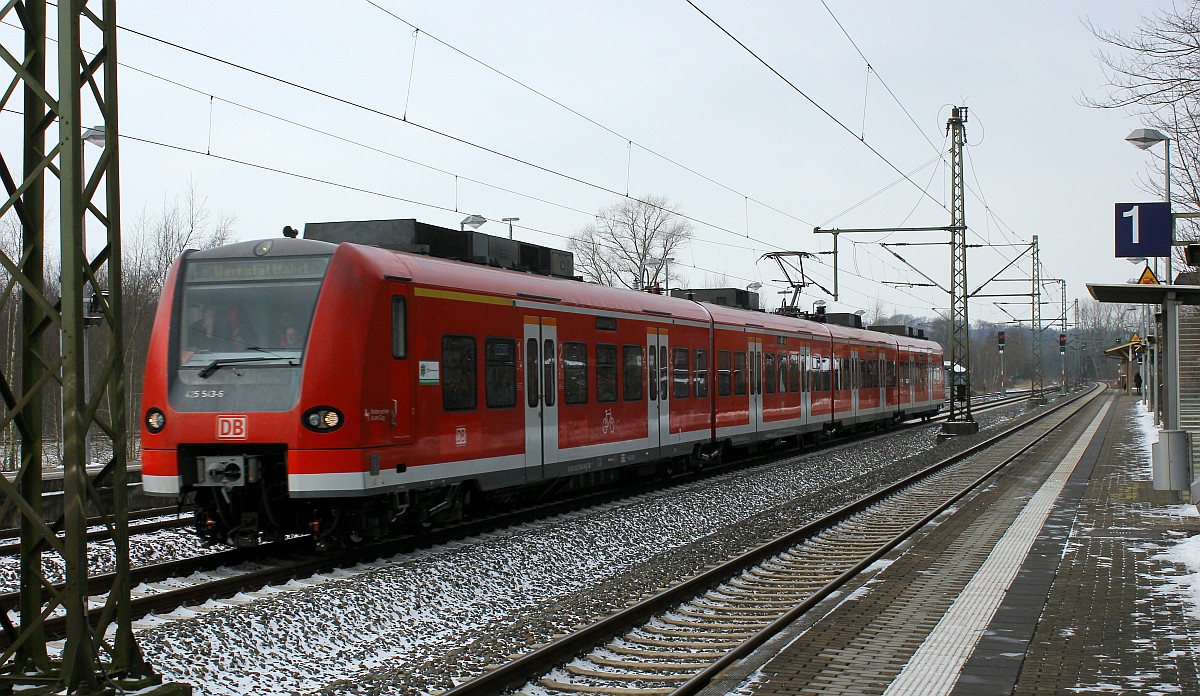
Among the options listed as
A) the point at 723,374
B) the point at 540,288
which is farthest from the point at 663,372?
the point at 540,288

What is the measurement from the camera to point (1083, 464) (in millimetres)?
22672

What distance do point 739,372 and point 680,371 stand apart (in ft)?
11.0

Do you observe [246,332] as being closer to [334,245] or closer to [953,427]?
[334,245]

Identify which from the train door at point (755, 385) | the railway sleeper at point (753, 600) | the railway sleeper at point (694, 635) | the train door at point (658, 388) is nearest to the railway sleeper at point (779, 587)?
the railway sleeper at point (753, 600)

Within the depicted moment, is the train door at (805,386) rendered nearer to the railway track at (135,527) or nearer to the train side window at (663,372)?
the train side window at (663,372)

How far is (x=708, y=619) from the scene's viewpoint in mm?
9016

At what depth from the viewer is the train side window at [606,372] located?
1584 centimetres

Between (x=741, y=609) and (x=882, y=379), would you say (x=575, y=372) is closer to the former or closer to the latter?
(x=741, y=609)

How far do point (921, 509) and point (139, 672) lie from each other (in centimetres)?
1194

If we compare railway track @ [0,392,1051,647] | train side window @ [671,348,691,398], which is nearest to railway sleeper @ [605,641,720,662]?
railway track @ [0,392,1051,647]

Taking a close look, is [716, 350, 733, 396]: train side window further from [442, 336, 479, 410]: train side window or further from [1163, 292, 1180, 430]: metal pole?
[442, 336, 479, 410]: train side window

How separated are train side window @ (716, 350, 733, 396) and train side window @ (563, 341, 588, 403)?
586cm

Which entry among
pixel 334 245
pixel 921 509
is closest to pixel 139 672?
pixel 334 245

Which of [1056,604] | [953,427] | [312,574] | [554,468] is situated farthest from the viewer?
[953,427]
